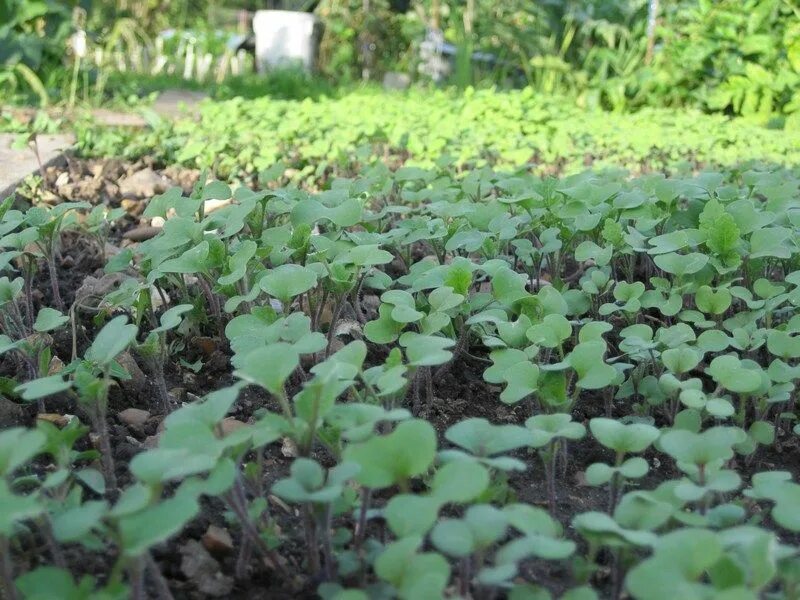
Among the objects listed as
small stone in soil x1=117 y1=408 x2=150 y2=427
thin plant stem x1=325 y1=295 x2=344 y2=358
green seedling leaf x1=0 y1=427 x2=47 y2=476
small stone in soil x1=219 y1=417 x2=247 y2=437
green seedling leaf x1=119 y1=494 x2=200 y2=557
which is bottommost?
small stone in soil x1=117 y1=408 x2=150 y2=427

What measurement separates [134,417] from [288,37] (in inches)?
366

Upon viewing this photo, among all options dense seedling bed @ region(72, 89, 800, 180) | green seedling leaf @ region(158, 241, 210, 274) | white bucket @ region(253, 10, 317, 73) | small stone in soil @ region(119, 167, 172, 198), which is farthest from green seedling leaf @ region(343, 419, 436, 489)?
white bucket @ region(253, 10, 317, 73)

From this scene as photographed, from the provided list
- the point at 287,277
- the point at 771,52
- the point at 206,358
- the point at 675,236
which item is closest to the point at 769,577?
the point at 287,277

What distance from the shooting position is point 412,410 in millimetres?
1753

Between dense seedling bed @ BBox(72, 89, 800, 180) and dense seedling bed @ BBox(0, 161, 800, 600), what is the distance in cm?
108

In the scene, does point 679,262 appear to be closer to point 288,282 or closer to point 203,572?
point 288,282

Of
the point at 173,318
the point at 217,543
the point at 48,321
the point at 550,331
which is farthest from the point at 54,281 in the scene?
the point at 550,331

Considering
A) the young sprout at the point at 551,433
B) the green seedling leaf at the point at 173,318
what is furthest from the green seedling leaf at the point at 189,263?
the young sprout at the point at 551,433

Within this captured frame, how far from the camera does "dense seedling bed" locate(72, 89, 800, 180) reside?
3760 mm

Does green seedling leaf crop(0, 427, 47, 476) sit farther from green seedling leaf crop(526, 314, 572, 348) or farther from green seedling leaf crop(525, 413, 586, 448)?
green seedling leaf crop(526, 314, 572, 348)

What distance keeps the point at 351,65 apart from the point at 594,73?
3739 mm

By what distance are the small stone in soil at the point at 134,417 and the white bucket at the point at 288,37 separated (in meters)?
8.89

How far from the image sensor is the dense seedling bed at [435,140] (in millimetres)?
3760

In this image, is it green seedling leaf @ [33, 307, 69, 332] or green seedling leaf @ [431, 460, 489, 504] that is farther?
green seedling leaf @ [33, 307, 69, 332]
